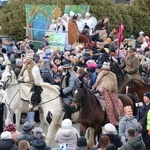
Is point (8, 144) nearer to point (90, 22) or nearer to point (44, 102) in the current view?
point (44, 102)

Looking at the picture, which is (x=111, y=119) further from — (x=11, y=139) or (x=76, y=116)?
(x=11, y=139)

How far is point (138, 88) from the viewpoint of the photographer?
22125 millimetres

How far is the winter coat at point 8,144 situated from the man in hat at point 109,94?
15.4 feet

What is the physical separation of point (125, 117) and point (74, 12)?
619 inches

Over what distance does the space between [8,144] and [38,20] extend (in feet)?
54.1

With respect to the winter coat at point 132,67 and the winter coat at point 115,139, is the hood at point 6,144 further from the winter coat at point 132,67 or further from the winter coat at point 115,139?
the winter coat at point 132,67

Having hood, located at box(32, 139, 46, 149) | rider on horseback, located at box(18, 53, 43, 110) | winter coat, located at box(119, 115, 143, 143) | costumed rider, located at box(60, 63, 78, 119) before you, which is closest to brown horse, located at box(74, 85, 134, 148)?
costumed rider, located at box(60, 63, 78, 119)

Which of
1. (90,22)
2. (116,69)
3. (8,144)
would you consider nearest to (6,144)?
(8,144)

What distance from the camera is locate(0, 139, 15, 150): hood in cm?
1444

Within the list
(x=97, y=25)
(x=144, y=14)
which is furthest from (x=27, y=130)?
(x=144, y=14)

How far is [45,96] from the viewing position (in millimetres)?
19812

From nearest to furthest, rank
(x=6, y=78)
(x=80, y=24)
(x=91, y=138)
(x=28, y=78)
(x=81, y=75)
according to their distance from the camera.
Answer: (x=91, y=138), (x=81, y=75), (x=6, y=78), (x=28, y=78), (x=80, y=24)

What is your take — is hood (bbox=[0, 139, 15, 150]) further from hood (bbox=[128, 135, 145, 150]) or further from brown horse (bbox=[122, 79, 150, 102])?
brown horse (bbox=[122, 79, 150, 102])

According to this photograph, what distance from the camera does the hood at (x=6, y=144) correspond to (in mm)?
14438
